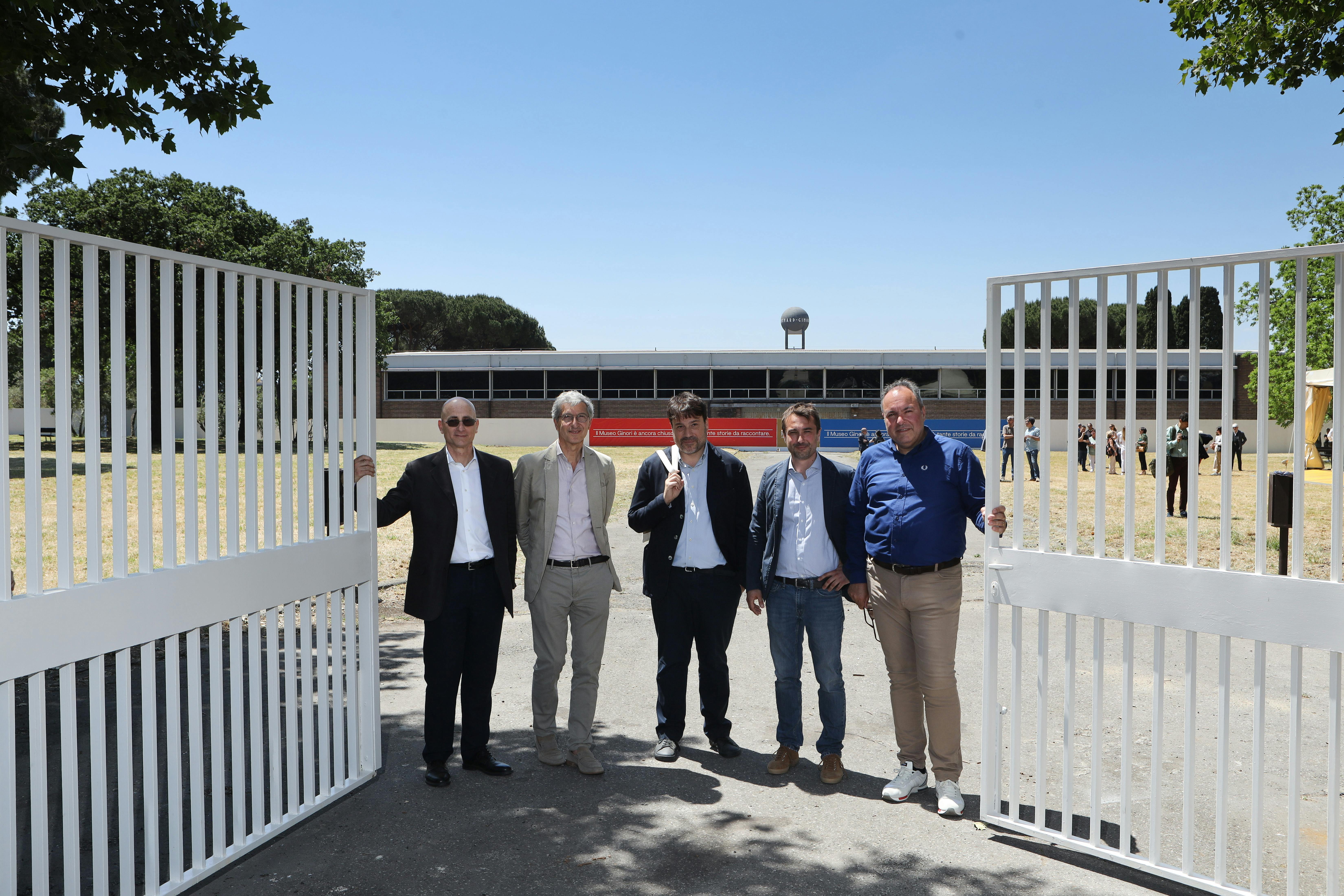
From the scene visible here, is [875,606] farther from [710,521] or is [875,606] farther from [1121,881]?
[1121,881]

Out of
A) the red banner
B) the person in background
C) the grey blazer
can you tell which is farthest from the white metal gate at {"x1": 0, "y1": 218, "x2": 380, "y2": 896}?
the person in background

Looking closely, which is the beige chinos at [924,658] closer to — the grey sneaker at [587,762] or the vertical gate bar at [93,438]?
the grey sneaker at [587,762]

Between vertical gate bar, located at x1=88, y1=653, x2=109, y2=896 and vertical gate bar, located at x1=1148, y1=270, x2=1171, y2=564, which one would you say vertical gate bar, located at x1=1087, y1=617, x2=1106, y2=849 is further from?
vertical gate bar, located at x1=88, y1=653, x2=109, y2=896

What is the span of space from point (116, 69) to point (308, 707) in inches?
151

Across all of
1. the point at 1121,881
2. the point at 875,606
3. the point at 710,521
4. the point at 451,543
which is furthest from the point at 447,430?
the point at 1121,881

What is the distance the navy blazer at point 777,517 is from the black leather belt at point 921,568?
0.98 feet

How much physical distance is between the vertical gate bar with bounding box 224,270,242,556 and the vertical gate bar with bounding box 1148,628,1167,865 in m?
3.66

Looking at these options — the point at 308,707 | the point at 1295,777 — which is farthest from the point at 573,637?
the point at 1295,777

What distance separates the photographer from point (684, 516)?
5.17 m

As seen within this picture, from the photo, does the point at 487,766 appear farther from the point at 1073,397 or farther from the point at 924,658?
the point at 1073,397

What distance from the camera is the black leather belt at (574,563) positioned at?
506cm

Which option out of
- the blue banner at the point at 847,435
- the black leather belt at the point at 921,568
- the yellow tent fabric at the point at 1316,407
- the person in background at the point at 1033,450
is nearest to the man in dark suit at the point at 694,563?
the black leather belt at the point at 921,568

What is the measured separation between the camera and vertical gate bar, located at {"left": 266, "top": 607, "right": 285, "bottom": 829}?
422 centimetres

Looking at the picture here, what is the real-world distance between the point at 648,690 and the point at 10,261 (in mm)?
13540
